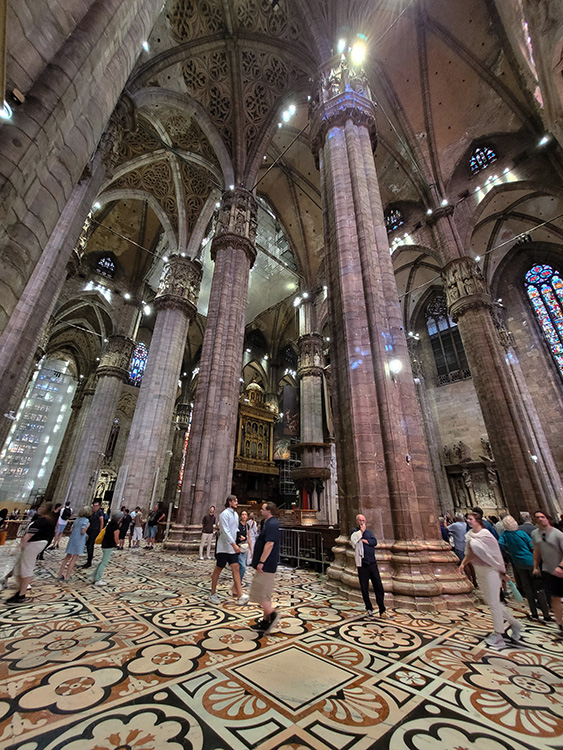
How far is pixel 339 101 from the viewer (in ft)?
24.8

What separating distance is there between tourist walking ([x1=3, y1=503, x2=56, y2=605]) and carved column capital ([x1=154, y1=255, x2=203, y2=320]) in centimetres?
1066

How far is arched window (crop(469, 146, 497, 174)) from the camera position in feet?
46.3

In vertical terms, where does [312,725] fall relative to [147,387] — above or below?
Answer: below

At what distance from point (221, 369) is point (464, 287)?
9741 millimetres

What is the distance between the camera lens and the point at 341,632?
2.99m

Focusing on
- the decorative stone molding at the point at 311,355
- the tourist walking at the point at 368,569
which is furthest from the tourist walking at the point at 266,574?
the decorative stone molding at the point at 311,355

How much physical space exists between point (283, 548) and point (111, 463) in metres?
19.5

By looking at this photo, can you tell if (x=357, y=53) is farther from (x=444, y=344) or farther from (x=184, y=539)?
(x=444, y=344)

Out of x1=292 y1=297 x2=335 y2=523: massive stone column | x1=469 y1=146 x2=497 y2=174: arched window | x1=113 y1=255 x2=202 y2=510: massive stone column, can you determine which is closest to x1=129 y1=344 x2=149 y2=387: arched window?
x1=113 y1=255 x2=202 y2=510: massive stone column

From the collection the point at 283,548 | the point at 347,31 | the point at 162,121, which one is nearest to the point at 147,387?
the point at 283,548

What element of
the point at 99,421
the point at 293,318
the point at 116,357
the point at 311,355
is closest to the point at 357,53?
the point at 311,355

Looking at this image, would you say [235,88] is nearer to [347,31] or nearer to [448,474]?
[347,31]

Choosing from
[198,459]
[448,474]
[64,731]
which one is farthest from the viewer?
[448,474]

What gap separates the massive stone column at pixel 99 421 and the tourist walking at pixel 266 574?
49.1ft
